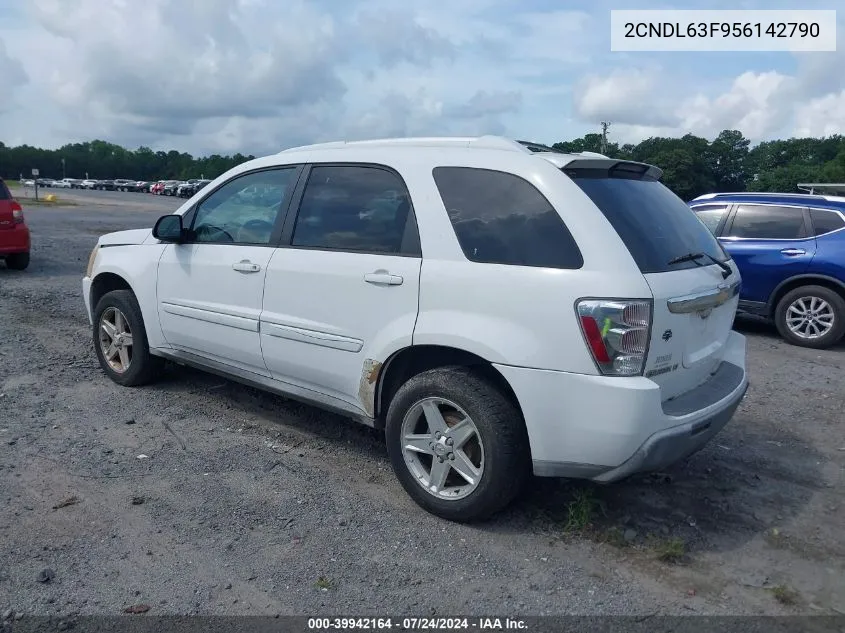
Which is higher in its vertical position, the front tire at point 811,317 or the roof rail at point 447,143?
the roof rail at point 447,143

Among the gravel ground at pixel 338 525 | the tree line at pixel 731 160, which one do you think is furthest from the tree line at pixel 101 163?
the gravel ground at pixel 338 525

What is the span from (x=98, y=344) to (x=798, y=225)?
756 centimetres

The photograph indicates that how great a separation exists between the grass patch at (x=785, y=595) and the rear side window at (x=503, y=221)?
64.7 inches

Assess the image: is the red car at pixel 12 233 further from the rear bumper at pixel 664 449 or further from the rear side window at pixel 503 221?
the rear bumper at pixel 664 449

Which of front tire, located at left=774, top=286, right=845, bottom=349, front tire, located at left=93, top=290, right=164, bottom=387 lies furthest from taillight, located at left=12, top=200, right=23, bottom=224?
front tire, located at left=774, top=286, right=845, bottom=349

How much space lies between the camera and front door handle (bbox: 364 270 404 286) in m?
3.89

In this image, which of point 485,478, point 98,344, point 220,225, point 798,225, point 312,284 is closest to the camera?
point 485,478

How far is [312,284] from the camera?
168 inches

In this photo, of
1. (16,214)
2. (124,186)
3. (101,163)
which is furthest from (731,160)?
(101,163)

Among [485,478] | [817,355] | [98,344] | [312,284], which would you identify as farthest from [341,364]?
[817,355]

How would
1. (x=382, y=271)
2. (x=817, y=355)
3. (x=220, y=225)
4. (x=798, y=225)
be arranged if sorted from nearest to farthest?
1. (x=382, y=271)
2. (x=220, y=225)
3. (x=817, y=355)
4. (x=798, y=225)

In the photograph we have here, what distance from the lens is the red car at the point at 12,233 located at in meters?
11.7

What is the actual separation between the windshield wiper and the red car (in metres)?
11.0

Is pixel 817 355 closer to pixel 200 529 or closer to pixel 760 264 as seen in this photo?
pixel 760 264
